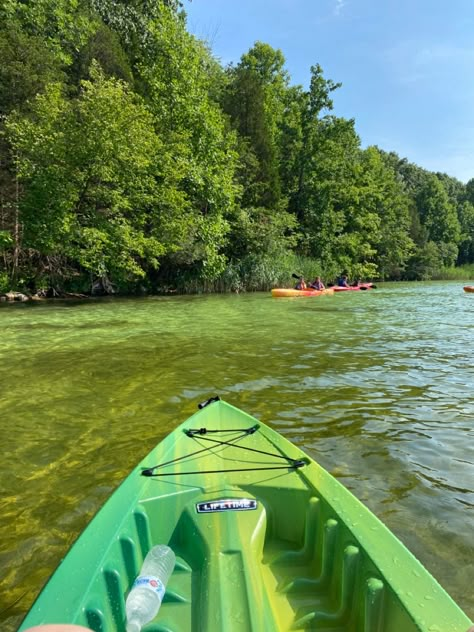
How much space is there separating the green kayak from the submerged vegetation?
17999mm

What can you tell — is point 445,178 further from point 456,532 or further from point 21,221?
point 456,532

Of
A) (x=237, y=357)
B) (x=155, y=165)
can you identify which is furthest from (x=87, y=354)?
(x=155, y=165)

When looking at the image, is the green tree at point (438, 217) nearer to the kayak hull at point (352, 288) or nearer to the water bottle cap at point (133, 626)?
the kayak hull at point (352, 288)

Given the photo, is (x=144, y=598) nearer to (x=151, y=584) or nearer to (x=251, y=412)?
(x=151, y=584)

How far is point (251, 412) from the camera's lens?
4840mm

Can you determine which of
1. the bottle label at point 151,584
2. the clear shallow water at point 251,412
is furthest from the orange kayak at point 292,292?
the bottle label at point 151,584

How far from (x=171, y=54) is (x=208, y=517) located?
27920mm

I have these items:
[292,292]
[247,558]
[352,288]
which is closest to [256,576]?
[247,558]

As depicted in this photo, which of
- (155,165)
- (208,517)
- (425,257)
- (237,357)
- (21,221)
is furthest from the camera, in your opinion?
(425,257)

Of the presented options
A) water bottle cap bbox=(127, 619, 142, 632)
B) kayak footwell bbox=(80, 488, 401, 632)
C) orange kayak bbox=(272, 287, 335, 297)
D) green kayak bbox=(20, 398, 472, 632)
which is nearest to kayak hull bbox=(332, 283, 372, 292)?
orange kayak bbox=(272, 287, 335, 297)

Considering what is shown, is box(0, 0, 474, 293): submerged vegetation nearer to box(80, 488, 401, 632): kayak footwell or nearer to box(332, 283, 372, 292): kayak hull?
box(332, 283, 372, 292): kayak hull

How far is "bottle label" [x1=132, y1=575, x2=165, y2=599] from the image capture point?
1863 millimetres

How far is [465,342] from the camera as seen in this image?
28.7 feet

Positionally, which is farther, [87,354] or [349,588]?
[87,354]
